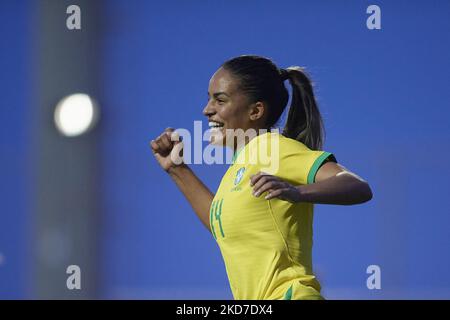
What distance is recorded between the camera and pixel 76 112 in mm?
2900

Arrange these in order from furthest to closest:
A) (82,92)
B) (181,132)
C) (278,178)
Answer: (82,92) → (181,132) → (278,178)

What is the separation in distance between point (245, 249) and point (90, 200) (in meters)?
1.05

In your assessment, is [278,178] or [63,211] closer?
[278,178]

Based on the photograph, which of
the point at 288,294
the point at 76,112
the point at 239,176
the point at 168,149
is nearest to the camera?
the point at 288,294

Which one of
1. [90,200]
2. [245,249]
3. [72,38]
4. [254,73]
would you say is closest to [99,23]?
[72,38]

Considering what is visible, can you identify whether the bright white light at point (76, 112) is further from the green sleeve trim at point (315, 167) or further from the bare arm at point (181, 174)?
the green sleeve trim at point (315, 167)

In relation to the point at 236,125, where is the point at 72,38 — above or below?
above

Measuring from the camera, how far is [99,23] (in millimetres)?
2898

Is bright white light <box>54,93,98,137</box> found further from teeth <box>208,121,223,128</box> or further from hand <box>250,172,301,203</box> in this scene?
hand <box>250,172,301,203</box>

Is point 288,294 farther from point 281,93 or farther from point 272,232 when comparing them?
point 281,93

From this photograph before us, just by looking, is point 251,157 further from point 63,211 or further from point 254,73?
point 63,211

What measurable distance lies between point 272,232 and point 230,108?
1.09 ft

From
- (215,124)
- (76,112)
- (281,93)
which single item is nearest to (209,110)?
(215,124)

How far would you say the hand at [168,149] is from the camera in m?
2.25
